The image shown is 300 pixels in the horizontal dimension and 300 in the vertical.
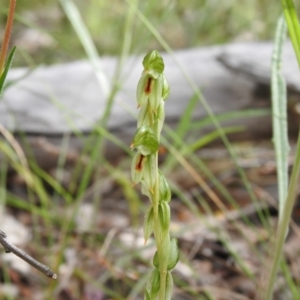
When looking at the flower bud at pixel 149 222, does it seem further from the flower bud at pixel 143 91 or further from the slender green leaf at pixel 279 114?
the slender green leaf at pixel 279 114

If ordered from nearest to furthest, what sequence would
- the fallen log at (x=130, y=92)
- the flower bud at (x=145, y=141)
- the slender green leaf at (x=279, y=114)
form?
the flower bud at (x=145, y=141)
the slender green leaf at (x=279, y=114)
the fallen log at (x=130, y=92)

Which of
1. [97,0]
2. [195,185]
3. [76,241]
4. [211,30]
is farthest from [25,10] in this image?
[76,241]

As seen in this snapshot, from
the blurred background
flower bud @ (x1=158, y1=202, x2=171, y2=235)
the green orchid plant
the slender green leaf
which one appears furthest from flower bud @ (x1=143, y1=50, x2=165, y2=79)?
the blurred background

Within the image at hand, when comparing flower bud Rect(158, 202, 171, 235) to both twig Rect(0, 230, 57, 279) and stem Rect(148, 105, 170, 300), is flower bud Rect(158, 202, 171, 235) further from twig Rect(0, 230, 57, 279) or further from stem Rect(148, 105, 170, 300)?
twig Rect(0, 230, 57, 279)

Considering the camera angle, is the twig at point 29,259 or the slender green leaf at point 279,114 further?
the slender green leaf at point 279,114

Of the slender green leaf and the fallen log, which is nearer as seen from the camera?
the slender green leaf

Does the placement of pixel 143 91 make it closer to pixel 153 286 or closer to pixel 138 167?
pixel 138 167

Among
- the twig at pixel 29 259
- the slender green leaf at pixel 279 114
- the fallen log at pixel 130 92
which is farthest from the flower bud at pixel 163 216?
the fallen log at pixel 130 92

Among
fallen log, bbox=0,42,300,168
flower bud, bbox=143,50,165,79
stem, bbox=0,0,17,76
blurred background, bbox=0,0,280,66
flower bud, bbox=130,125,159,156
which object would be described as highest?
blurred background, bbox=0,0,280,66

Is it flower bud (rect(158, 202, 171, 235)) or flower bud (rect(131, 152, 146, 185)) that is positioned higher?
flower bud (rect(131, 152, 146, 185))
